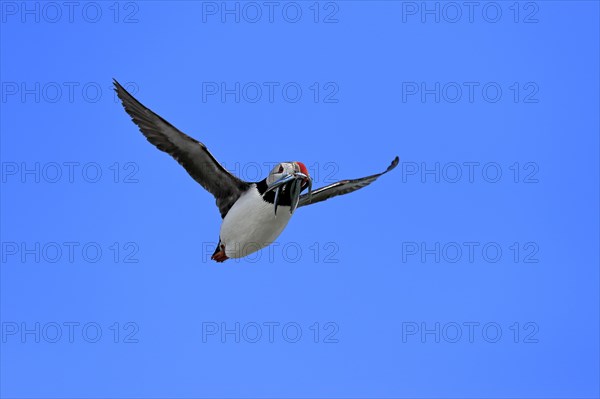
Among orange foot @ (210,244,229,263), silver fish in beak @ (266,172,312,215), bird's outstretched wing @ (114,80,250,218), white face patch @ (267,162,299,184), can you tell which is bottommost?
orange foot @ (210,244,229,263)

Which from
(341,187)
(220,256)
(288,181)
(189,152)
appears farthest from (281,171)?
(341,187)

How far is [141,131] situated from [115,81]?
1343 millimetres

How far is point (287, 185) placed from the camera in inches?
782

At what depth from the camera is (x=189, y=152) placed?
2131 centimetres

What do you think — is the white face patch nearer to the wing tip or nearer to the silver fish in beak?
the silver fish in beak

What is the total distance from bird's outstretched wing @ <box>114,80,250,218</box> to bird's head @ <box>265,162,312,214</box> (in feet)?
5.05

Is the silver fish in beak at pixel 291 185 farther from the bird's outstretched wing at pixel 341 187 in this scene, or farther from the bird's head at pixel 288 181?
the bird's outstretched wing at pixel 341 187

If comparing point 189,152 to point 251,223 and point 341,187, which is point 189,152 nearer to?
point 251,223

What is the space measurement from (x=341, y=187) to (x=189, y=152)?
4.72 meters

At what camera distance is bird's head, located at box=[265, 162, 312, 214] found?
1959cm

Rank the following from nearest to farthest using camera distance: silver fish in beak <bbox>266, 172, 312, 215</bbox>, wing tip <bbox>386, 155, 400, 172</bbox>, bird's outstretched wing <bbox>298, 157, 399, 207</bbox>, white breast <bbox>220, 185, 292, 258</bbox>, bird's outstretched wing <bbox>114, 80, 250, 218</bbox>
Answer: silver fish in beak <bbox>266, 172, 312, 215</bbox> → white breast <bbox>220, 185, 292, 258</bbox> → bird's outstretched wing <bbox>114, 80, 250, 218</bbox> → bird's outstretched wing <bbox>298, 157, 399, 207</bbox> → wing tip <bbox>386, 155, 400, 172</bbox>

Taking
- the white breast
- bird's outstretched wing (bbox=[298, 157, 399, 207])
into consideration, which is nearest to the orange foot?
Answer: the white breast

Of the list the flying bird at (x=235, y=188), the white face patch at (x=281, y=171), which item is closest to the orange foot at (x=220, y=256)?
the flying bird at (x=235, y=188)

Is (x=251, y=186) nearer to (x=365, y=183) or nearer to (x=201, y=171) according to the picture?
(x=201, y=171)
